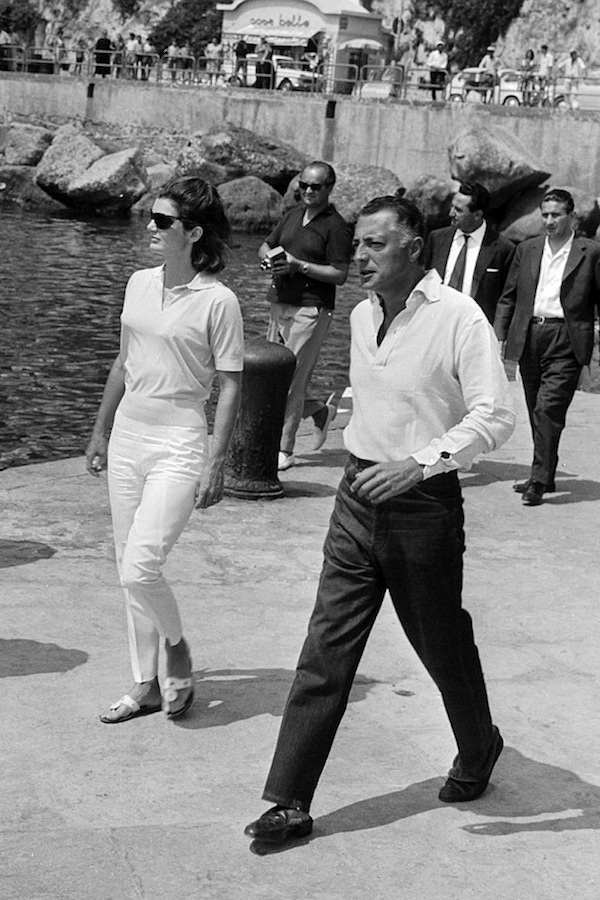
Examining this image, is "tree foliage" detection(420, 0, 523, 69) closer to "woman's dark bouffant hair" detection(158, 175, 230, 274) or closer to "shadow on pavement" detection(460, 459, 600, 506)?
"shadow on pavement" detection(460, 459, 600, 506)

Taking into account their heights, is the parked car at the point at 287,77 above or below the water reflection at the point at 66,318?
above

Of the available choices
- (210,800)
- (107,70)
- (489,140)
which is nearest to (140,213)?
(489,140)

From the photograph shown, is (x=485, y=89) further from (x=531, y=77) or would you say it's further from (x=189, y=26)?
(x=189, y=26)

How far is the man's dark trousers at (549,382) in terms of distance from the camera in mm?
9531

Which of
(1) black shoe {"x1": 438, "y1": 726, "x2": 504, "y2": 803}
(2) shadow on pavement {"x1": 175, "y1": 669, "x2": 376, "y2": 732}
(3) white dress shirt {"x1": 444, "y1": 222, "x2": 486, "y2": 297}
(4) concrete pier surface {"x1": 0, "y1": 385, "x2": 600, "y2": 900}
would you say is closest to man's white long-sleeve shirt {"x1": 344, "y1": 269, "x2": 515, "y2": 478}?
(1) black shoe {"x1": 438, "y1": 726, "x2": 504, "y2": 803}

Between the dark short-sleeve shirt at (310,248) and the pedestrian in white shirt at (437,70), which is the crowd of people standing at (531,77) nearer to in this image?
the pedestrian in white shirt at (437,70)

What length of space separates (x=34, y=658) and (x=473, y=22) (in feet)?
195

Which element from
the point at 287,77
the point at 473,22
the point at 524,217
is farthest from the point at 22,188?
the point at 473,22

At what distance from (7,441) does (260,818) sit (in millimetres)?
9440

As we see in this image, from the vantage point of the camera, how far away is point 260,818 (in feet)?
15.2

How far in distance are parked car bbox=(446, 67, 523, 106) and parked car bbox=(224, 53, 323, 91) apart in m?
4.01

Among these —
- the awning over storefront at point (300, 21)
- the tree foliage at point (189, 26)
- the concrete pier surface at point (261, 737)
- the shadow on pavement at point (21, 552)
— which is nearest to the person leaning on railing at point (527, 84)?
the awning over storefront at point (300, 21)

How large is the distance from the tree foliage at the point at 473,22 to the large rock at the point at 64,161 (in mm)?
27166

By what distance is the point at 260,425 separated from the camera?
366 inches
